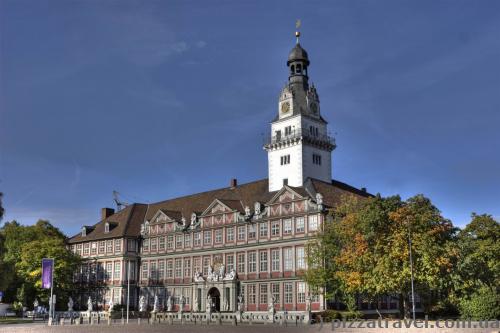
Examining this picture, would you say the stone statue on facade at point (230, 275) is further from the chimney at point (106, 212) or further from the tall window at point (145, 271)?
the chimney at point (106, 212)

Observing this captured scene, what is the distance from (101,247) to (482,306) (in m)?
61.3

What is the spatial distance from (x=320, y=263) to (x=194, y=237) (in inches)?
1104

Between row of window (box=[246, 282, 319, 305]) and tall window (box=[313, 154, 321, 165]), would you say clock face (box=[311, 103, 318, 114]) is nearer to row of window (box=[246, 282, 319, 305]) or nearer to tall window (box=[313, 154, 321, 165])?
tall window (box=[313, 154, 321, 165])

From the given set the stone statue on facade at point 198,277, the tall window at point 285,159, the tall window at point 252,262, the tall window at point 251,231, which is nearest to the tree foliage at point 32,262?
the stone statue on facade at point 198,277

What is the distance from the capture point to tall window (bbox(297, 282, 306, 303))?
68.9 meters

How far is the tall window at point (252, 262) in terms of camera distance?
75688mm

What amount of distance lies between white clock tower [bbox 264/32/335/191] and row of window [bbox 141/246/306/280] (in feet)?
29.4

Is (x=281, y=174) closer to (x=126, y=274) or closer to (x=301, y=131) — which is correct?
(x=301, y=131)

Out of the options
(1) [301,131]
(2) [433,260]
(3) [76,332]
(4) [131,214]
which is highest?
(1) [301,131]

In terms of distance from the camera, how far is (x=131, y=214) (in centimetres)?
9606

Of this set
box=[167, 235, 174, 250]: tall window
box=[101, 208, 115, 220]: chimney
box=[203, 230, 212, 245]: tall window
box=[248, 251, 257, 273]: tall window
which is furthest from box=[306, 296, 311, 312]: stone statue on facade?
box=[101, 208, 115, 220]: chimney

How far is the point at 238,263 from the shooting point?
77812 mm

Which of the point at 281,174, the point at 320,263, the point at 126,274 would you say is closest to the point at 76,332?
the point at 320,263

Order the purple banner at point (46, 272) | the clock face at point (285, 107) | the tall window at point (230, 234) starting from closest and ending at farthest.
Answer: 1. the purple banner at point (46, 272)
2. the tall window at point (230, 234)
3. the clock face at point (285, 107)
